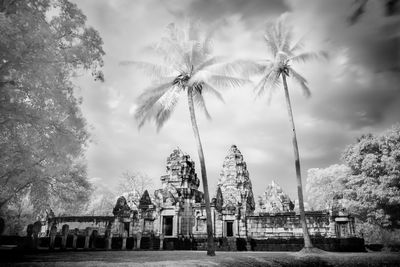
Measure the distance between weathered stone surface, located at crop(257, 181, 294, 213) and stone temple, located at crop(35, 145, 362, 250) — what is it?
13144 millimetres

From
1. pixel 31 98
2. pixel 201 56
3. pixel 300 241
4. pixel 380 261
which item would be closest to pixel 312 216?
pixel 300 241

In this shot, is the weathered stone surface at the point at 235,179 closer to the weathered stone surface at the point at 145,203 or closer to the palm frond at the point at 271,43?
the weathered stone surface at the point at 145,203

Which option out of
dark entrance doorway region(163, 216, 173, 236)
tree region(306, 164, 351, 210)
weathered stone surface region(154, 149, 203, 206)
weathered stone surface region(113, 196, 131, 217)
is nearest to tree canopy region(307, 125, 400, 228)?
tree region(306, 164, 351, 210)

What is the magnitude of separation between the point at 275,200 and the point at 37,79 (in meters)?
34.3

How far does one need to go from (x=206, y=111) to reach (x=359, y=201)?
58.6 ft

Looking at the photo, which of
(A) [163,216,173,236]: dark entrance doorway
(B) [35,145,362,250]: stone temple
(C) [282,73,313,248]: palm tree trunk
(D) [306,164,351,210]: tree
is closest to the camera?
(C) [282,73,313,248]: palm tree trunk

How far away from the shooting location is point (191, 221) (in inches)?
994

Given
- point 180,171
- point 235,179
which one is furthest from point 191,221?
point 235,179

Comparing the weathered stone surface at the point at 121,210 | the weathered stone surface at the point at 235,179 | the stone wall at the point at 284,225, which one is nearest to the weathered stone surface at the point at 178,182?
the weathered stone surface at the point at 121,210

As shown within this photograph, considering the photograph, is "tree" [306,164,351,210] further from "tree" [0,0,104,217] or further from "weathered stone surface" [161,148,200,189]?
"tree" [0,0,104,217]

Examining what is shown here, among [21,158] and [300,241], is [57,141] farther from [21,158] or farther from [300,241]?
[300,241]

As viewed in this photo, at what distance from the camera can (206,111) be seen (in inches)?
728

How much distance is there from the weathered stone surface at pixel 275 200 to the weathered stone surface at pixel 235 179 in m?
2.23

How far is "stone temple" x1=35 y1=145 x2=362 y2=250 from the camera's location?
2117cm
